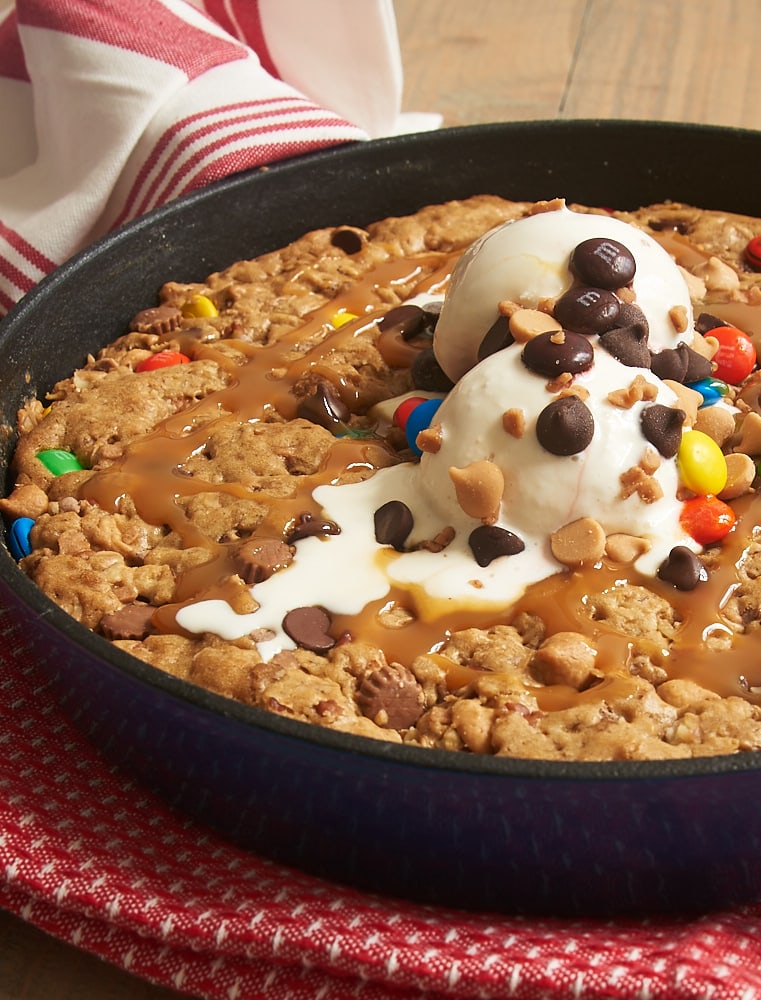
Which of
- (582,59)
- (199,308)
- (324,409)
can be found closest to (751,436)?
(324,409)

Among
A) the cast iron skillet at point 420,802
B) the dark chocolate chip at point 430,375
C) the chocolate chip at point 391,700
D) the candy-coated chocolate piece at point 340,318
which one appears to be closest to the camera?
the cast iron skillet at point 420,802

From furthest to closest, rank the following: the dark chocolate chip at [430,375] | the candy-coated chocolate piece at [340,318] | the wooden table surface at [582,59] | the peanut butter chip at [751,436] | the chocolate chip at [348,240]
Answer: the wooden table surface at [582,59] < the chocolate chip at [348,240] < the candy-coated chocolate piece at [340,318] < the dark chocolate chip at [430,375] < the peanut butter chip at [751,436]

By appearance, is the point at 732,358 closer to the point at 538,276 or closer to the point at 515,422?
the point at 538,276

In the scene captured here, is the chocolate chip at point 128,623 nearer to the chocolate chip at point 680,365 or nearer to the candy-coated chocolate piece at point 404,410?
the candy-coated chocolate piece at point 404,410

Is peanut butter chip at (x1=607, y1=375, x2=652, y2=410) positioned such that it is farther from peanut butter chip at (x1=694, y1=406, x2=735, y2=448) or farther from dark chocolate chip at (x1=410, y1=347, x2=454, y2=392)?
dark chocolate chip at (x1=410, y1=347, x2=454, y2=392)

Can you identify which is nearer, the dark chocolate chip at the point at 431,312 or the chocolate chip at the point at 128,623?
the chocolate chip at the point at 128,623

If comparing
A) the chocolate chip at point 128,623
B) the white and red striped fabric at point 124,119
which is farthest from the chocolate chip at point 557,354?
the white and red striped fabric at point 124,119

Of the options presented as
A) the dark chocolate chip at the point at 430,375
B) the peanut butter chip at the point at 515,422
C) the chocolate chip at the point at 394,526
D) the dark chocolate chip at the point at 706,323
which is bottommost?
the dark chocolate chip at the point at 430,375

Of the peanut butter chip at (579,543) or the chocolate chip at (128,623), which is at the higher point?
the peanut butter chip at (579,543)
